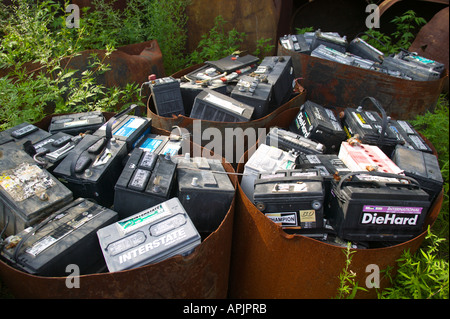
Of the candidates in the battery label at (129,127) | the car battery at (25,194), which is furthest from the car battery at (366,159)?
the car battery at (25,194)

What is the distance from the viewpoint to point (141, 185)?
7.31 feet

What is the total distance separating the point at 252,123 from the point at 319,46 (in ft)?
8.20

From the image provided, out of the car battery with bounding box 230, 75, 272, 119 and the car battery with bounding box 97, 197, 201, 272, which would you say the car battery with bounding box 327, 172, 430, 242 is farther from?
the car battery with bounding box 230, 75, 272, 119

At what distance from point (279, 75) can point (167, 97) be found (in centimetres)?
142

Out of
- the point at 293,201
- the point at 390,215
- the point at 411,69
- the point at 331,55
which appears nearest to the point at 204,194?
the point at 293,201

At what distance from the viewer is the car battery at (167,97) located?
353 cm

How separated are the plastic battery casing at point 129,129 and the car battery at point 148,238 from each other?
87 centimetres

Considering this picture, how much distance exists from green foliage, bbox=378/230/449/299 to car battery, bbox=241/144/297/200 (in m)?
1.15

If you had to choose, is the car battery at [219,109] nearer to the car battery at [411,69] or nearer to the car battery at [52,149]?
the car battery at [52,149]

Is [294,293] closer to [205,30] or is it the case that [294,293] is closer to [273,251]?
[273,251]

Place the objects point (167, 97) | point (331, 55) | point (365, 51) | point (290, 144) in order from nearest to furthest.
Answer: point (290, 144) → point (167, 97) → point (331, 55) → point (365, 51)

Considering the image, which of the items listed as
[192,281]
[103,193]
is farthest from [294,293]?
[103,193]

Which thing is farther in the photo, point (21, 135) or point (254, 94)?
point (254, 94)

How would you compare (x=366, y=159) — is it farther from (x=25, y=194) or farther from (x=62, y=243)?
(x=25, y=194)
